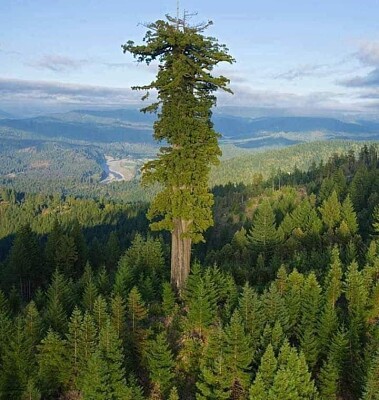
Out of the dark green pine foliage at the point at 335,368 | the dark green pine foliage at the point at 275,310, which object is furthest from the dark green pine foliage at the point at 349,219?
the dark green pine foliage at the point at 335,368

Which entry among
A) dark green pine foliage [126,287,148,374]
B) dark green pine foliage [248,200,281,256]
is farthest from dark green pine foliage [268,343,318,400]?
dark green pine foliage [248,200,281,256]

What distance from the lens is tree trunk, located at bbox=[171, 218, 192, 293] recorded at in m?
26.3

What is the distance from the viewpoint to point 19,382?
68.6 ft

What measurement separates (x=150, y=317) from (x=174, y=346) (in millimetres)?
3211

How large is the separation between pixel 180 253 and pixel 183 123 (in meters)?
7.64

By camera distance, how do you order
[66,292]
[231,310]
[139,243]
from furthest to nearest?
[139,243] → [66,292] → [231,310]

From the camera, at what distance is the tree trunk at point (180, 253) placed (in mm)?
26266

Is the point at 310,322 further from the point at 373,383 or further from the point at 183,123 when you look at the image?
the point at 183,123

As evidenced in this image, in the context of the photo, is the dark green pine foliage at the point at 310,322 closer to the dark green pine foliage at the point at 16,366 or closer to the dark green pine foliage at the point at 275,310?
the dark green pine foliage at the point at 275,310

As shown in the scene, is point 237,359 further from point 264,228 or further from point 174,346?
point 264,228

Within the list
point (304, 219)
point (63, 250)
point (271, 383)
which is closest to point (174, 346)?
point (271, 383)

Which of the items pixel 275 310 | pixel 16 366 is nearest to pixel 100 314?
pixel 16 366

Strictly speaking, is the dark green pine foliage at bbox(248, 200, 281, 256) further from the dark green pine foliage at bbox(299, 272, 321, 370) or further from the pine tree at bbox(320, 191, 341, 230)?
the dark green pine foliage at bbox(299, 272, 321, 370)

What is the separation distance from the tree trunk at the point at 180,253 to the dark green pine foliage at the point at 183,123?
0.07 m
